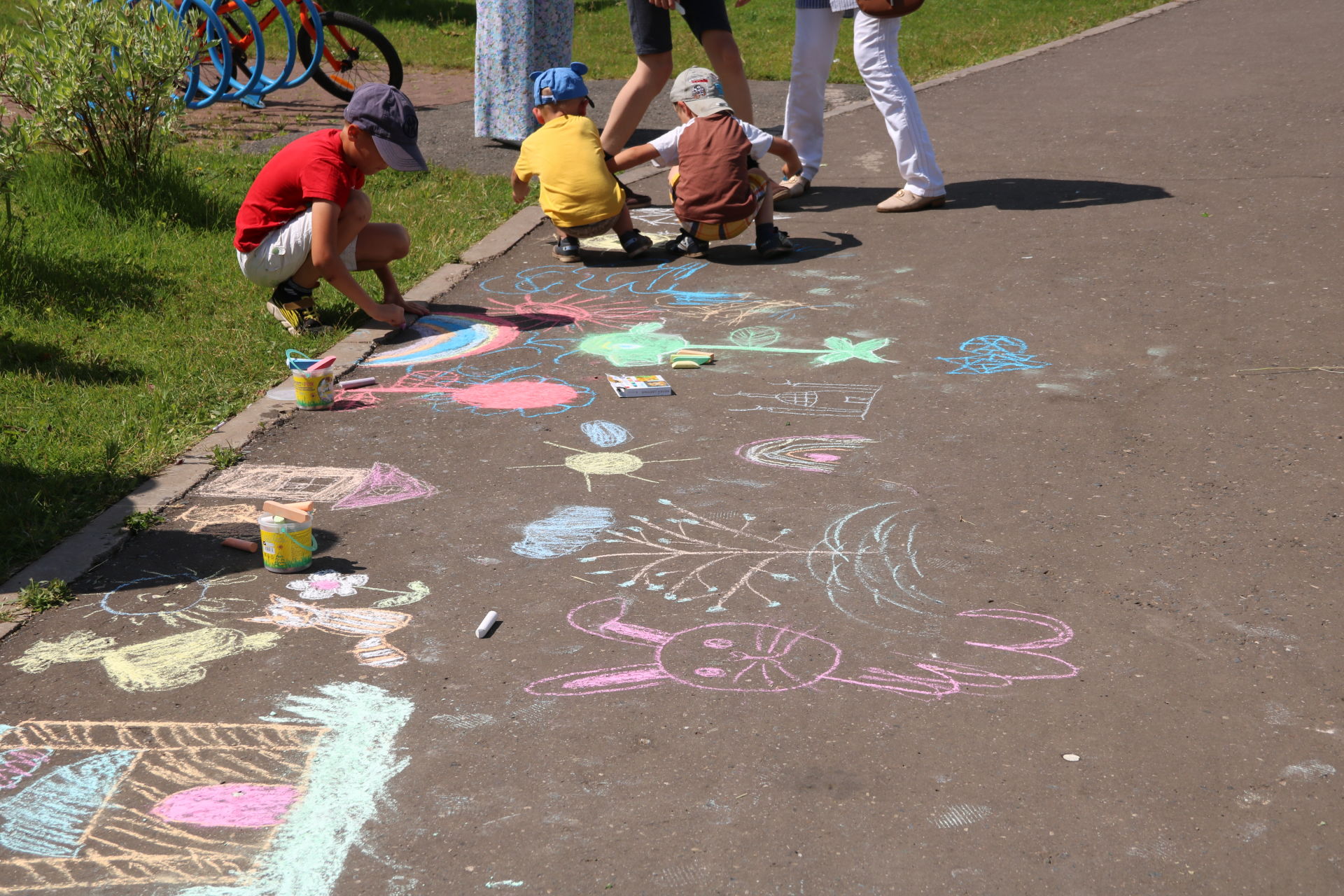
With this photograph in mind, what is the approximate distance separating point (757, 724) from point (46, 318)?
4.01 metres

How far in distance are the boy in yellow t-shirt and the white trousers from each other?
1.28m

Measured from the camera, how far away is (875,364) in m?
4.73

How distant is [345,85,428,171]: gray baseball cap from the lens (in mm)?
4758

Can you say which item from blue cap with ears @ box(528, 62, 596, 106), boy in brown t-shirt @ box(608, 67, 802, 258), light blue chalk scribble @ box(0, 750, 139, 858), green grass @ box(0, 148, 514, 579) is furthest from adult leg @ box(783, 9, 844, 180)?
light blue chalk scribble @ box(0, 750, 139, 858)

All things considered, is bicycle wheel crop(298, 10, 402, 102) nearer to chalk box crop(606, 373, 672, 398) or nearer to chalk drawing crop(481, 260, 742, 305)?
chalk drawing crop(481, 260, 742, 305)

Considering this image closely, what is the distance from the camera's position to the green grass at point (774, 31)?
11.2 metres

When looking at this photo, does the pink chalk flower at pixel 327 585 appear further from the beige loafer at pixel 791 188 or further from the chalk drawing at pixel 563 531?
the beige loafer at pixel 791 188

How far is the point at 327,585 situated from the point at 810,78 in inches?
181

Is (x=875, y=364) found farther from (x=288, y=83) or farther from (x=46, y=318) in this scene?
(x=288, y=83)

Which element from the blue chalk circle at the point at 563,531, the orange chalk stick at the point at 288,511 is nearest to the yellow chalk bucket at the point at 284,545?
the orange chalk stick at the point at 288,511

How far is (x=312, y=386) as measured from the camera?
172 inches

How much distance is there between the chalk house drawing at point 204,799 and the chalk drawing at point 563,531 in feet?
2.43

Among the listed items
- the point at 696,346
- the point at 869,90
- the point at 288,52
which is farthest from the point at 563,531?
the point at 288,52

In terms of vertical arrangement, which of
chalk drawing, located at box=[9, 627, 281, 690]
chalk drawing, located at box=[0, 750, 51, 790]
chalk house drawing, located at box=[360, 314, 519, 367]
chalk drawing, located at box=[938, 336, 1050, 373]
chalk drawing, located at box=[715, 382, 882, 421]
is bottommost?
chalk drawing, located at box=[0, 750, 51, 790]
